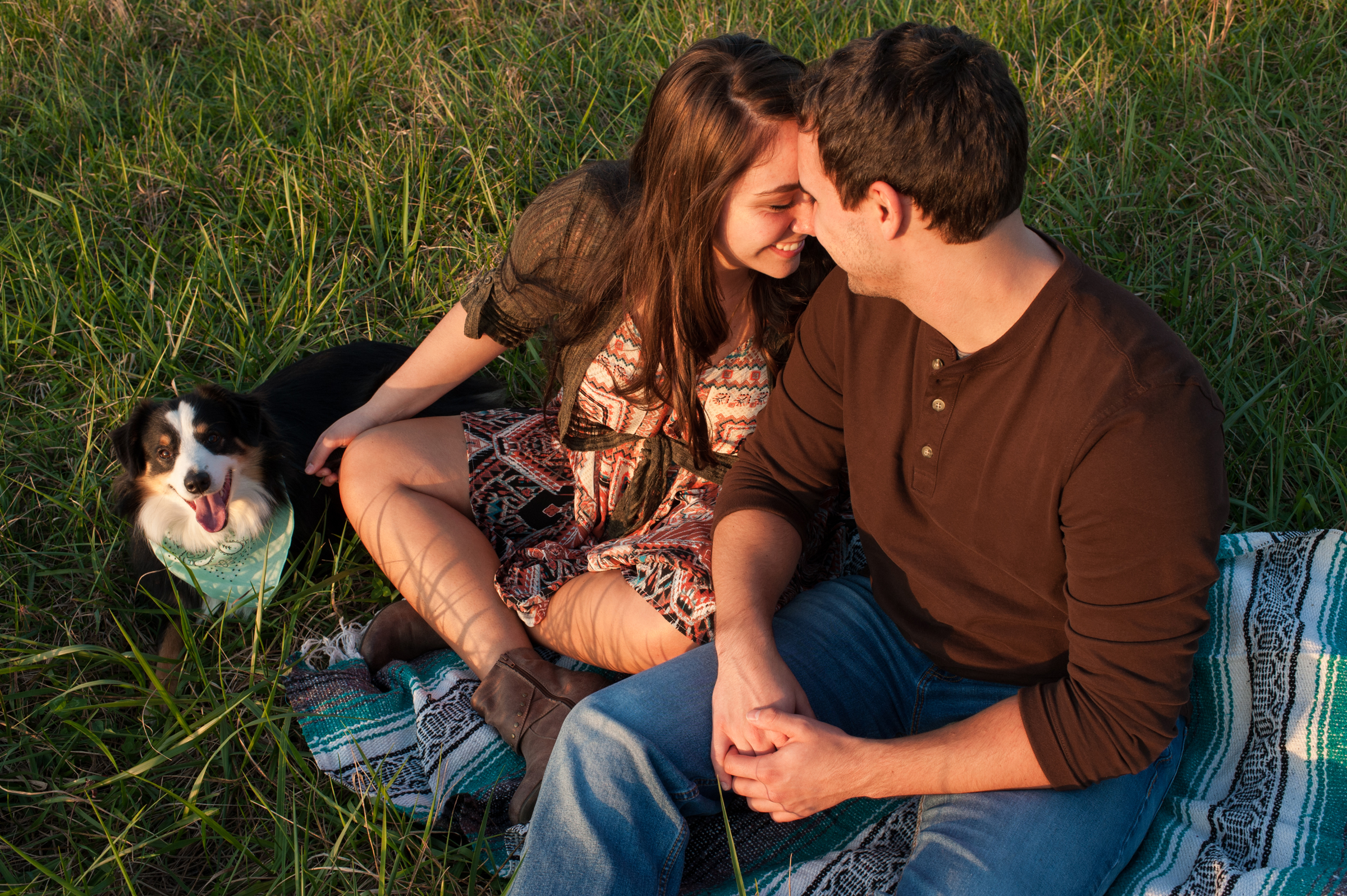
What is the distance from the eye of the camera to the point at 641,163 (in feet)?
7.10

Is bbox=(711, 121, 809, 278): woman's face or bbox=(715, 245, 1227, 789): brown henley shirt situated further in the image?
bbox=(711, 121, 809, 278): woman's face

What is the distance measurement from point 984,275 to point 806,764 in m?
0.92

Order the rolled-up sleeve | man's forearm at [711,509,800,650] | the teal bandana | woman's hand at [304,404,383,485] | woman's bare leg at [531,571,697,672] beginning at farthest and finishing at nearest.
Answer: woman's hand at [304,404,383,485] → the teal bandana → woman's bare leg at [531,571,697,672] → man's forearm at [711,509,800,650] → the rolled-up sleeve

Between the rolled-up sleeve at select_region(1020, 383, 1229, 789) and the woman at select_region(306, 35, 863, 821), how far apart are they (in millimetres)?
798

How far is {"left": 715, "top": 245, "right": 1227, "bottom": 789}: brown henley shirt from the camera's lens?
4.61 feet

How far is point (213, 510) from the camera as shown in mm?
2559

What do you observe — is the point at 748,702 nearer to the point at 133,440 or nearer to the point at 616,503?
the point at 616,503

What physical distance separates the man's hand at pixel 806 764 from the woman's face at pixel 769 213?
99 cm

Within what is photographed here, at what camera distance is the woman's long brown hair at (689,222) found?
1904mm

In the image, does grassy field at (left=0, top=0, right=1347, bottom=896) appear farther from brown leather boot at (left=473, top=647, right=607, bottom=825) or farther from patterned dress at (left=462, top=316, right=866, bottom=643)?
patterned dress at (left=462, top=316, right=866, bottom=643)

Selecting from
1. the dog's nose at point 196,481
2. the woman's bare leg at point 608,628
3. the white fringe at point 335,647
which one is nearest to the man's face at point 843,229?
the woman's bare leg at point 608,628

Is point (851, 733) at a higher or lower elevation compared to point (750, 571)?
lower

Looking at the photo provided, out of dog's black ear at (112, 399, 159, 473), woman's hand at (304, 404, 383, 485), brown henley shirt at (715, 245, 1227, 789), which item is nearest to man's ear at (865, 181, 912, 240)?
brown henley shirt at (715, 245, 1227, 789)

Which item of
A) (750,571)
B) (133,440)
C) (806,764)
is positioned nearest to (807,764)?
(806,764)
